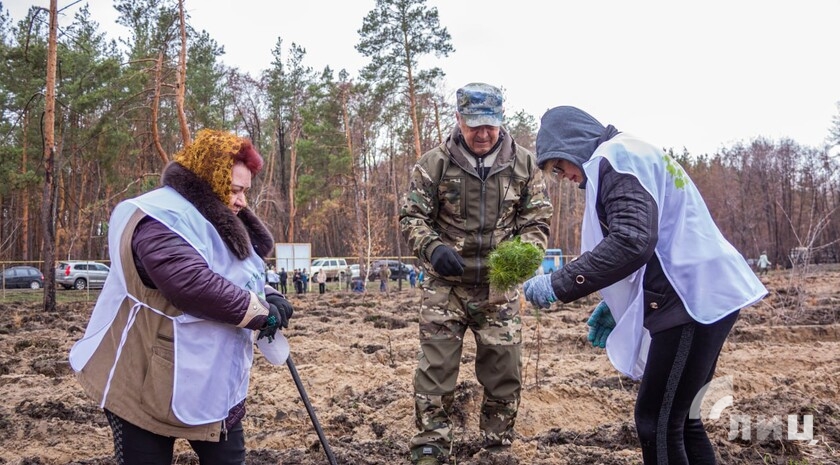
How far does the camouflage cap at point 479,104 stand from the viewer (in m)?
3.77

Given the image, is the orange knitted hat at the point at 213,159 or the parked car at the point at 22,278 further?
the parked car at the point at 22,278

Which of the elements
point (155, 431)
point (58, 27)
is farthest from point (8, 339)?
point (155, 431)

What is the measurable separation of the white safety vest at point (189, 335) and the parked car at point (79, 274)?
1121 inches

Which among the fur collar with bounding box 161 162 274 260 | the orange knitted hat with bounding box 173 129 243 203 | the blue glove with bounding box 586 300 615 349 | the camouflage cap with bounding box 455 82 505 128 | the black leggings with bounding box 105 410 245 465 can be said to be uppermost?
the camouflage cap with bounding box 455 82 505 128

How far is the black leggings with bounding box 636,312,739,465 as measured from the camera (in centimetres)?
250

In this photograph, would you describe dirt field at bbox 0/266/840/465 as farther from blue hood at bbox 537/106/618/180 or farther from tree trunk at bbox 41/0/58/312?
tree trunk at bbox 41/0/58/312

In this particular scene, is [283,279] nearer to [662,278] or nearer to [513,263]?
[513,263]

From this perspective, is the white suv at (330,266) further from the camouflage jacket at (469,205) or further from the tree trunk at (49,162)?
the camouflage jacket at (469,205)

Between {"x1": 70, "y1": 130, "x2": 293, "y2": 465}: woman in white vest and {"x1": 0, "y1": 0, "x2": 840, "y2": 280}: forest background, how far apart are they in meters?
10.3

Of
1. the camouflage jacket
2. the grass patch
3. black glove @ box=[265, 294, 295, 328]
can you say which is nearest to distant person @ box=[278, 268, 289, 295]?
the grass patch

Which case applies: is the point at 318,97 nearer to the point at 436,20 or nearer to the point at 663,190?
the point at 436,20

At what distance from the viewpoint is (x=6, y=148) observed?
26844mm

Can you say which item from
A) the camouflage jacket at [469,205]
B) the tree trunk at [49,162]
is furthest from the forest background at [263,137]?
the camouflage jacket at [469,205]

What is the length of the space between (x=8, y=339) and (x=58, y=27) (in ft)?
29.1
